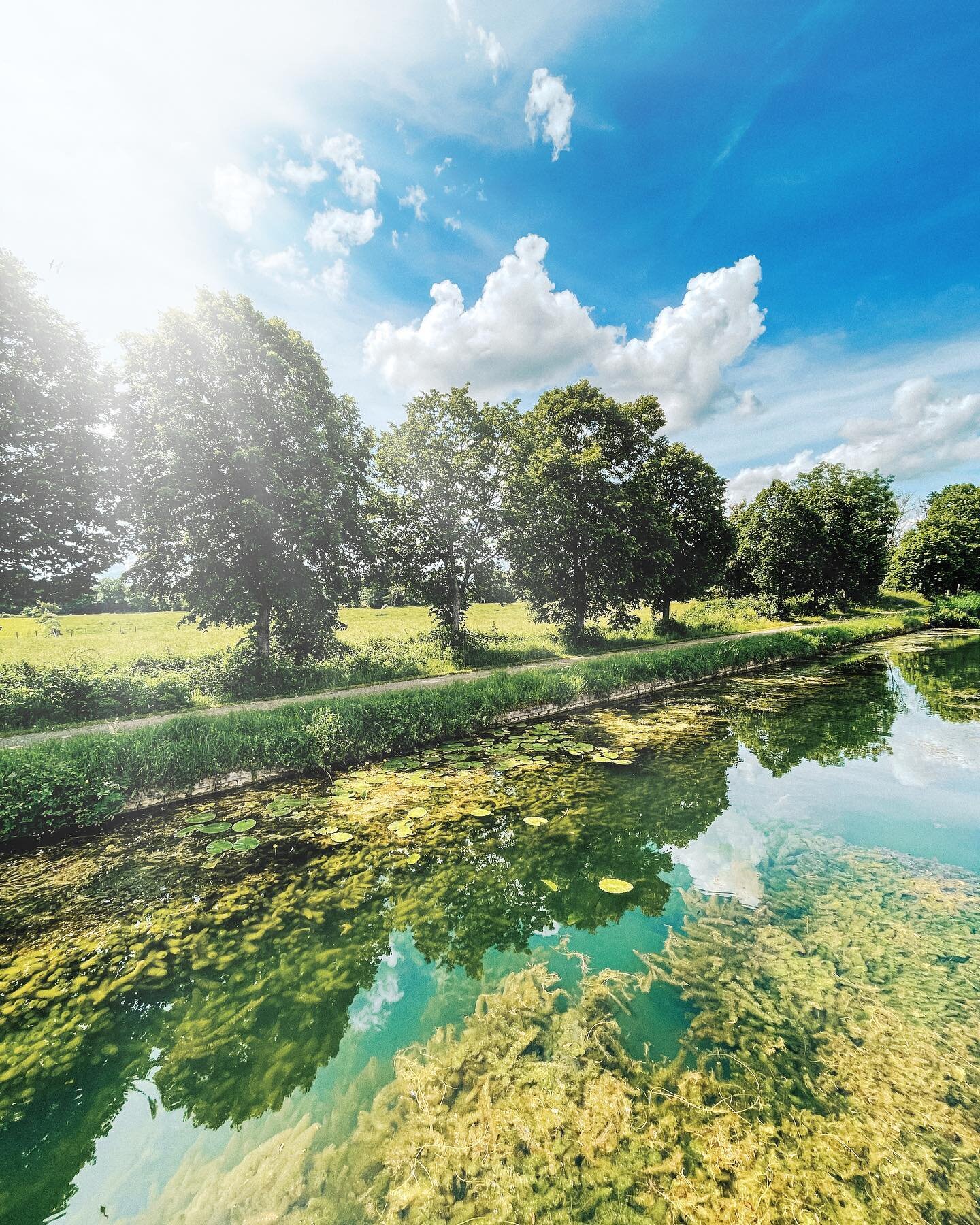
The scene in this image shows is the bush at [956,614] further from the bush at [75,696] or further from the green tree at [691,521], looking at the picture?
the bush at [75,696]

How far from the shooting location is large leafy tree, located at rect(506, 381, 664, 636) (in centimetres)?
2288

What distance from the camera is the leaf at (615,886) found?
6.31m

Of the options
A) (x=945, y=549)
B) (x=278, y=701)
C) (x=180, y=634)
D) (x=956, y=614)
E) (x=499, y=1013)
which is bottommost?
(x=956, y=614)

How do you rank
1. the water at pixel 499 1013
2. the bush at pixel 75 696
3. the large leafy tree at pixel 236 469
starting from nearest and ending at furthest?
the water at pixel 499 1013 → the bush at pixel 75 696 → the large leafy tree at pixel 236 469

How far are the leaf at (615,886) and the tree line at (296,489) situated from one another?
14.3 m

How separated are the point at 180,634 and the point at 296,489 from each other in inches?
601

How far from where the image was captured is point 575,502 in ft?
77.2

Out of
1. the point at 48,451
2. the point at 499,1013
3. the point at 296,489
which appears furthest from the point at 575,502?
the point at 499,1013

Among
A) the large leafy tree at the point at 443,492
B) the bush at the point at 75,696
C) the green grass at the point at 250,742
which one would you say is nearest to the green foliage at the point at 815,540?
the large leafy tree at the point at 443,492

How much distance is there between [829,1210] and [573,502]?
74.5 feet

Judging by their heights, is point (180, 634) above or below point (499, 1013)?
above

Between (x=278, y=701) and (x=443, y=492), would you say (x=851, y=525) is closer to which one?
(x=443, y=492)

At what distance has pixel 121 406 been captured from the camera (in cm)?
1528

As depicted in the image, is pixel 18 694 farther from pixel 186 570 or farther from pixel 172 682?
pixel 186 570
